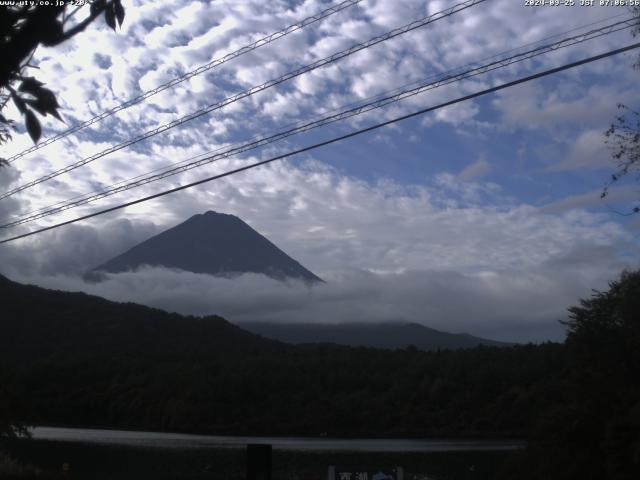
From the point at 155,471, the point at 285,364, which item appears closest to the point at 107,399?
the point at 285,364

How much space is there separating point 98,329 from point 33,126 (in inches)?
3181

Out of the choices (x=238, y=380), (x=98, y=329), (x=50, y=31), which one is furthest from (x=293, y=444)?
(x=50, y=31)

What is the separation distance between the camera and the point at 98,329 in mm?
81438

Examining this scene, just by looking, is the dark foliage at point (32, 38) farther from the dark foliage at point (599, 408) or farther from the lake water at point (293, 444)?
the lake water at point (293, 444)

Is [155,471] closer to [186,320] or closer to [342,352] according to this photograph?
[342,352]

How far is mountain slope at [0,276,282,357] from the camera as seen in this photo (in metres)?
71.6

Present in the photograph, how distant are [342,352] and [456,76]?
74718 millimetres

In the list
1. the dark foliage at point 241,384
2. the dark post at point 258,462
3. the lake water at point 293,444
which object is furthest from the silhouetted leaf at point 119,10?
the dark foliage at point 241,384

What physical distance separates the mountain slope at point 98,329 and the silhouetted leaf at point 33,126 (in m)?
64.4

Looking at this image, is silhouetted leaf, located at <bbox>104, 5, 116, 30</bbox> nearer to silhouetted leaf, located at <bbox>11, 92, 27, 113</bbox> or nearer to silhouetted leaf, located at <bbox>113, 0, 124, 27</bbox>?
silhouetted leaf, located at <bbox>113, 0, 124, 27</bbox>

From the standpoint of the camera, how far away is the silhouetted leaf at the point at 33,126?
163 inches

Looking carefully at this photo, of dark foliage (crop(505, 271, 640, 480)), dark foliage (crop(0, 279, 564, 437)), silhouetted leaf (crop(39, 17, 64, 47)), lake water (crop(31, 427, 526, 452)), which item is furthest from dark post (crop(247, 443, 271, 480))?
dark foliage (crop(0, 279, 564, 437))

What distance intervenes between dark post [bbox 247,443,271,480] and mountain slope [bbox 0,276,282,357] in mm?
58481

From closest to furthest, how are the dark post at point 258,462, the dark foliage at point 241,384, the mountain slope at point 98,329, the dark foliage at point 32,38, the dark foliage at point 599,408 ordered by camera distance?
the dark foliage at point 32,38, the dark post at point 258,462, the dark foliage at point 599,408, the dark foliage at point 241,384, the mountain slope at point 98,329
